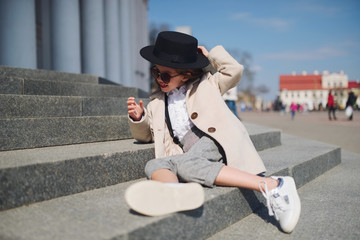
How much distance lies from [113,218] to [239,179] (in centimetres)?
94

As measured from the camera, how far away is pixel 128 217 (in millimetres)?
1655

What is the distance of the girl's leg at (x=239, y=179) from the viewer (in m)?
2.19

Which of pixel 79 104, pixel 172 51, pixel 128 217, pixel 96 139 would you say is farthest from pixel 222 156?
pixel 79 104

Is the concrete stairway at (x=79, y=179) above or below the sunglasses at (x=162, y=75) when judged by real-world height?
below

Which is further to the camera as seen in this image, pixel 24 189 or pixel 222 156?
pixel 222 156

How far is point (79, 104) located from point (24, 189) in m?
1.93

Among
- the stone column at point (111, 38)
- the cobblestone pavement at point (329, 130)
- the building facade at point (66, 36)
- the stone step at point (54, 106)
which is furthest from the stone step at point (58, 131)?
the stone column at point (111, 38)

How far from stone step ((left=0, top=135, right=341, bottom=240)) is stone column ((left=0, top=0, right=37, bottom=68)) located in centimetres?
496

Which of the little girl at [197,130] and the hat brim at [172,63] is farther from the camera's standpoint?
the hat brim at [172,63]

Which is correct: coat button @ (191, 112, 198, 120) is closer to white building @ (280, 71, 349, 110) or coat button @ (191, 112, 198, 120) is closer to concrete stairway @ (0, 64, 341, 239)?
concrete stairway @ (0, 64, 341, 239)

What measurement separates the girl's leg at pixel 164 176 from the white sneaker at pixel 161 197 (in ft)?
1.12

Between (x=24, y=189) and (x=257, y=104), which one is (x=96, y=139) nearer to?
(x=24, y=189)

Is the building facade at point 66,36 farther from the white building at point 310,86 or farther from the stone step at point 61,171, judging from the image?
the white building at point 310,86

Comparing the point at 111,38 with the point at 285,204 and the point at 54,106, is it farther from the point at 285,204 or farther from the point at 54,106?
the point at 285,204
